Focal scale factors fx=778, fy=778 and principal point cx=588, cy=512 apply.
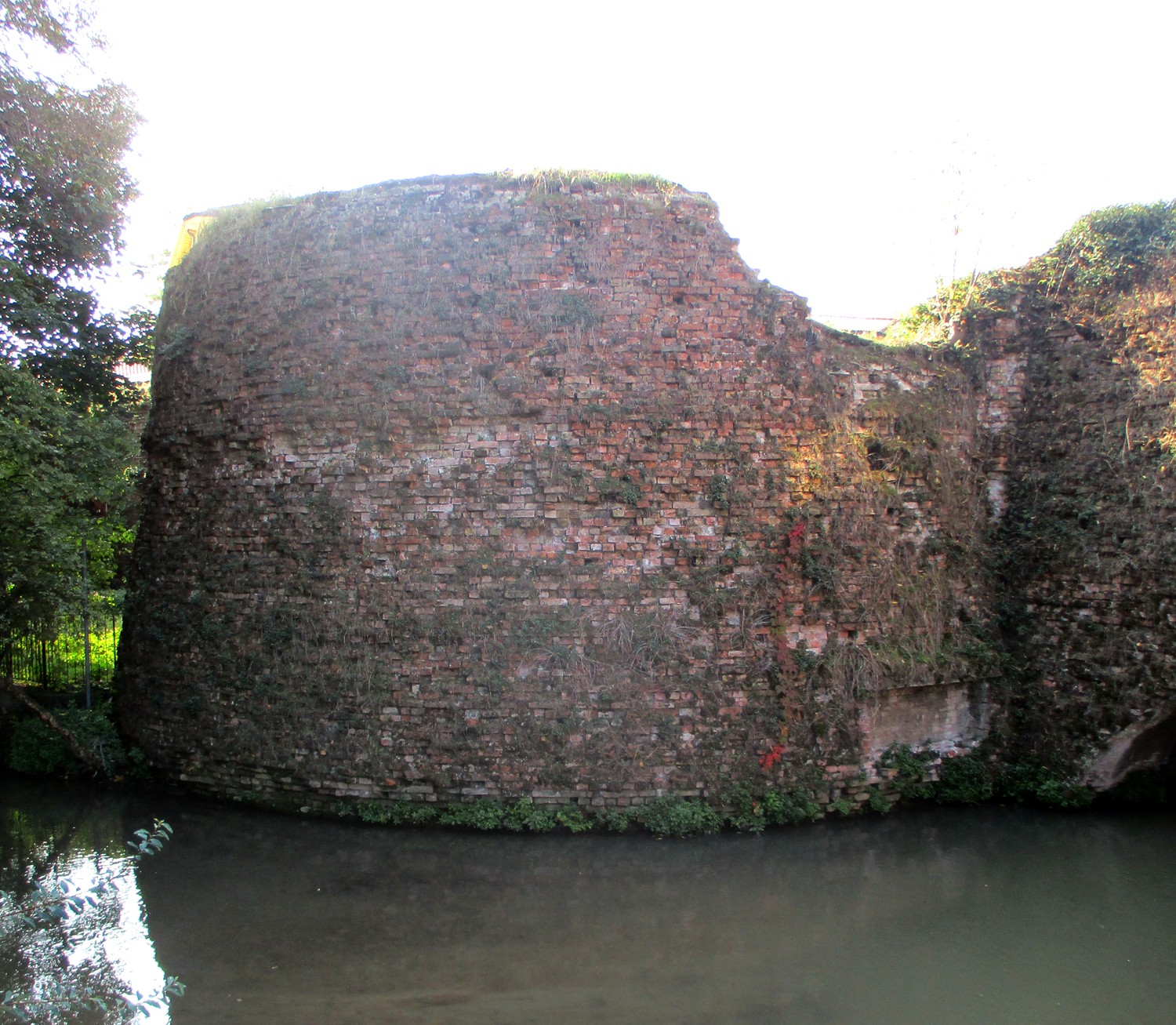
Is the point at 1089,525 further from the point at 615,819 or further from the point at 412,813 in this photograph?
the point at 412,813

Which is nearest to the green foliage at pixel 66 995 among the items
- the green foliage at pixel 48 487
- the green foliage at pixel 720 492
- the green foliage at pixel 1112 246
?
the green foliage at pixel 48 487

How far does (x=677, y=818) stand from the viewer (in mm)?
6652

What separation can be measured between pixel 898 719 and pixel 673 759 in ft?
7.59

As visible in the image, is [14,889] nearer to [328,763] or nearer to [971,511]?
[328,763]

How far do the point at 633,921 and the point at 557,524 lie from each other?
319 centimetres

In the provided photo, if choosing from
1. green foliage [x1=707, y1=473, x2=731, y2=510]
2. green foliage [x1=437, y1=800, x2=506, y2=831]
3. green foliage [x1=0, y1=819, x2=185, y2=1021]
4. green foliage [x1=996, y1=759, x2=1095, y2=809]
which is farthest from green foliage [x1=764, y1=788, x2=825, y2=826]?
green foliage [x1=0, y1=819, x2=185, y2=1021]

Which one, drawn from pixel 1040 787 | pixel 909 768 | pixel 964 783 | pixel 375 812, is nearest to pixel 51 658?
pixel 375 812

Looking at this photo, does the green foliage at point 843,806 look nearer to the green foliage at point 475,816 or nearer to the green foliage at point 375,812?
the green foliage at point 475,816

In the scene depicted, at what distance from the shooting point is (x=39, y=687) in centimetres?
958

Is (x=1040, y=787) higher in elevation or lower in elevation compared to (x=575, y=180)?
lower

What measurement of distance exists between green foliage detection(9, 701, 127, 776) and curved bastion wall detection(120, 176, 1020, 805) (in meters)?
1.27

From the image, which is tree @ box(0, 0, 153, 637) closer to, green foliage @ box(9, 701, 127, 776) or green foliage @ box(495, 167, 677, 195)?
green foliage @ box(9, 701, 127, 776)

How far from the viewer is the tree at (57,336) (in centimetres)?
701

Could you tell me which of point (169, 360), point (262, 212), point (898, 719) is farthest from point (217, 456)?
point (898, 719)
